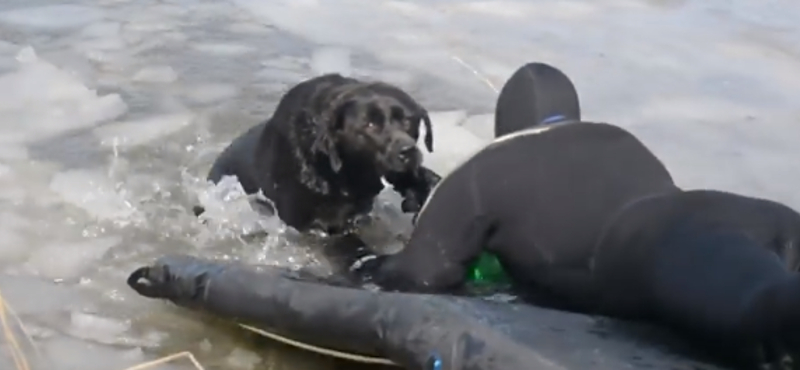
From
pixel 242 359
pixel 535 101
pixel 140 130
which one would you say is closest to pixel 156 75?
pixel 140 130

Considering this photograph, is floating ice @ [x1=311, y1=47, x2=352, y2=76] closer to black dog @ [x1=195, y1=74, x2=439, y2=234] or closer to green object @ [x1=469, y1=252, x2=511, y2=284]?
black dog @ [x1=195, y1=74, x2=439, y2=234]

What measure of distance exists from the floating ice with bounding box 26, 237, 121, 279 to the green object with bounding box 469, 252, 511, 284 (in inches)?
47.8

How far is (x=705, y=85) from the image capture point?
525 centimetres

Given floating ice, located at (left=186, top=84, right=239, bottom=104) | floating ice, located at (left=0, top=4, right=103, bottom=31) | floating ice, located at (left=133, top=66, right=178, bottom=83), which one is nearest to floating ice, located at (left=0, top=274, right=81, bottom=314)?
floating ice, located at (left=186, top=84, right=239, bottom=104)

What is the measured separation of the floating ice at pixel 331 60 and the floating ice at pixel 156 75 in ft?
2.28

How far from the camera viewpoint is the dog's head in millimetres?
3691

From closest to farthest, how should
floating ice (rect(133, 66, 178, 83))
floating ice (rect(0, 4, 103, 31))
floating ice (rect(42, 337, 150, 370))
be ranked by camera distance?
floating ice (rect(42, 337, 150, 370)) → floating ice (rect(133, 66, 178, 83)) → floating ice (rect(0, 4, 103, 31))

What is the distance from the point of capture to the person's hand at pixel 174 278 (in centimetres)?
296

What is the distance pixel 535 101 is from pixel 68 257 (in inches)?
59.4

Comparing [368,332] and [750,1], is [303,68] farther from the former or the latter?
[368,332]

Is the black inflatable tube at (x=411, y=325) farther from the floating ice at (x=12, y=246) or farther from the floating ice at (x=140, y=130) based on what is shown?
the floating ice at (x=140, y=130)

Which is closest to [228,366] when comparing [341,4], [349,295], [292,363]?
[292,363]

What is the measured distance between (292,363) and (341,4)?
14.0ft

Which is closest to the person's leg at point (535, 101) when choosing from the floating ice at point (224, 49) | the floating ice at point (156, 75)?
the floating ice at point (156, 75)
